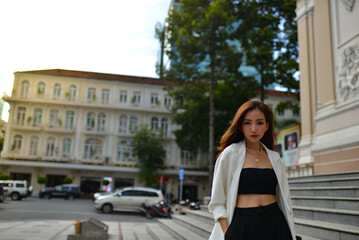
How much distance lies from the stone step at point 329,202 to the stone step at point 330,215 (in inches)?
12.3

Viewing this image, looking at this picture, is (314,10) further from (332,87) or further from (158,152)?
(158,152)

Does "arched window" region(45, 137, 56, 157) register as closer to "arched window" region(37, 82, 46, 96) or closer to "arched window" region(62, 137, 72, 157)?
"arched window" region(62, 137, 72, 157)

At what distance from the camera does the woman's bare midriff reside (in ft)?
6.66

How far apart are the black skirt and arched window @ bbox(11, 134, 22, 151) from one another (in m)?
37.1

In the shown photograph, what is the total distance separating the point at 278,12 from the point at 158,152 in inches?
748

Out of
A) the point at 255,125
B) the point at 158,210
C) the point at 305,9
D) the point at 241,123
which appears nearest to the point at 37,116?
the point at 158,210

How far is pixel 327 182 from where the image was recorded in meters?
6.54

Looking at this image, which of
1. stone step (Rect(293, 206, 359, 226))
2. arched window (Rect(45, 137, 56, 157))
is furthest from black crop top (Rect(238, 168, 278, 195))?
arched window (Rect(45, 137, 56, 157))

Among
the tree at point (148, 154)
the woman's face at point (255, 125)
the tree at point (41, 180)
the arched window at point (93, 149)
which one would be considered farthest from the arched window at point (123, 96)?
the woman's face at point (255, 125)

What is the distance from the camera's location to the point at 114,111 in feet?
121

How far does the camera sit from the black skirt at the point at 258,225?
1.91m

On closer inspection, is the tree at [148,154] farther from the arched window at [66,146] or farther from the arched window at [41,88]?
the arched window at [41,88]

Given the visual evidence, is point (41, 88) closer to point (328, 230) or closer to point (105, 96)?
point (105, 96)

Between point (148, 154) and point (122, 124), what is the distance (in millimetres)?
6689
